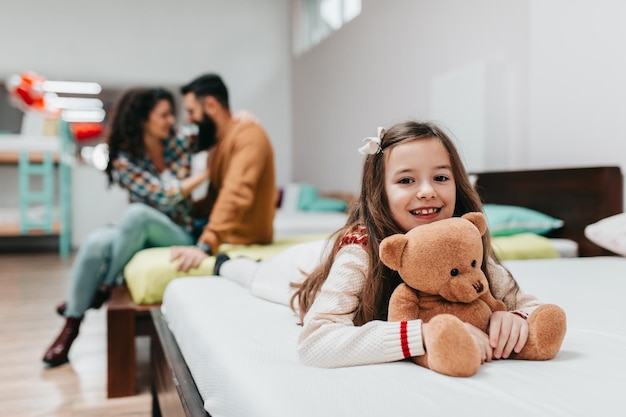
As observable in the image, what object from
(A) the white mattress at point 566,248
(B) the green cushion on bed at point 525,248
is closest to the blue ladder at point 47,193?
(B) the green cushion on bed at point 525,248

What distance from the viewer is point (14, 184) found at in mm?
5516

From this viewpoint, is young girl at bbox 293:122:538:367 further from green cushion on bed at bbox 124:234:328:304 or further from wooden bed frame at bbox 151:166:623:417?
green cushion on bed at bbox 124:234:328:304

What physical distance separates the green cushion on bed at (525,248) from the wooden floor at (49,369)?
1334mm

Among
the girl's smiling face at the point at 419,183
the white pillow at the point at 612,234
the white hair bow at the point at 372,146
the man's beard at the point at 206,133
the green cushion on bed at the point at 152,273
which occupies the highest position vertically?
the man's beard at the point at 206,133

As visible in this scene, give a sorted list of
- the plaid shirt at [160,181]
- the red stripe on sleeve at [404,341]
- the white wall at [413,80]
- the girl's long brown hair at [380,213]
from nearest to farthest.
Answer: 1. the red stripe on sleeve at [404,341]
2. the girl's long brown hair at [380,213]
3. the plaid shirt at [160,181]
4. the white wall at [413,80]

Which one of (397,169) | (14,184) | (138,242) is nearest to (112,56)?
(14,184)

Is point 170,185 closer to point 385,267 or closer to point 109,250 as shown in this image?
point 109,250

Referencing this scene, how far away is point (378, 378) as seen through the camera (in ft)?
2.42

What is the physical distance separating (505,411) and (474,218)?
31 cm

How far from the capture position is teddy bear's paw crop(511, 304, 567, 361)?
819 millimetres

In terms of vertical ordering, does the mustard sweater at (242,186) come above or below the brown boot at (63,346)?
above

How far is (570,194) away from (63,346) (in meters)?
2.03

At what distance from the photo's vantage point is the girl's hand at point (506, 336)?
32.4 inches

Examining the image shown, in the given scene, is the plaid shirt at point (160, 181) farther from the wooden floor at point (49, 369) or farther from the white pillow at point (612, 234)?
the white pillow at point (612, 234)
